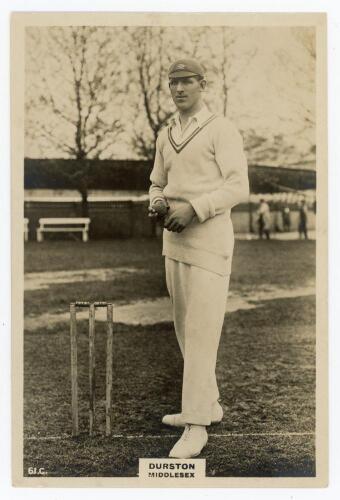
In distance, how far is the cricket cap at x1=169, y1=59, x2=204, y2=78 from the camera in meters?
3.26

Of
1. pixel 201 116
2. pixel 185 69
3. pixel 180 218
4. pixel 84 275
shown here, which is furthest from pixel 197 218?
pixel 84 275

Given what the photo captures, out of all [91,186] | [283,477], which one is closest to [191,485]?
[283,477]

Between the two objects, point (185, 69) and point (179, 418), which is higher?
point (185, 69)

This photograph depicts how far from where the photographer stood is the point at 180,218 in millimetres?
3195

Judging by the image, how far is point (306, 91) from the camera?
3.63 meters

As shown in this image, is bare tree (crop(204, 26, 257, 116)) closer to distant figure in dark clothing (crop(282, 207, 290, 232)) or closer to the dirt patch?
distant figure in dark clothing (crop(282, 207, 290, 232))

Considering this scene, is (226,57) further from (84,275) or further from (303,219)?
(84,275)

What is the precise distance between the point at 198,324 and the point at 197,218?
424 millimetres

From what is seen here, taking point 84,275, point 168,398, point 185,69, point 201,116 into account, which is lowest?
point 168,398

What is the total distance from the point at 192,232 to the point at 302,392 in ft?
3.04

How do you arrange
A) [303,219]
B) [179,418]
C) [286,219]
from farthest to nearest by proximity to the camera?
[286,219] → [303,219] → [179,418]

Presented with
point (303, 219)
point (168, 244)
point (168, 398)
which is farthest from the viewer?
point (303, 219)

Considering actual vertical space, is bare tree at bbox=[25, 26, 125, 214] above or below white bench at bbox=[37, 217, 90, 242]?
above

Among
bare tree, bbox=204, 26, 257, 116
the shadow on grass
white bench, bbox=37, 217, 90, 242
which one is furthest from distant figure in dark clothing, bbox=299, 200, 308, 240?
white bench, bbox=37, 217, 90, 242
